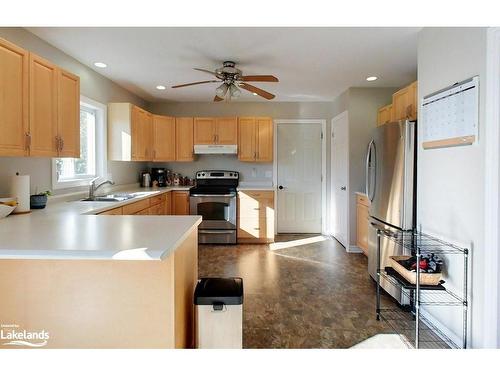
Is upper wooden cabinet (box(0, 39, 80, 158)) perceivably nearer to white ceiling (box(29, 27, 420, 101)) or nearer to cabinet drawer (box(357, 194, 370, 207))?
white ceiling (box(29, 27, 420, 101))

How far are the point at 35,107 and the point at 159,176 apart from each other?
3220 millimetres

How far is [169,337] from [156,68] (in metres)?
3.12

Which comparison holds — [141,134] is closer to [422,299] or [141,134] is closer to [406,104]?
[406,104]

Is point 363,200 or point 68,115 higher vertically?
point 68,115

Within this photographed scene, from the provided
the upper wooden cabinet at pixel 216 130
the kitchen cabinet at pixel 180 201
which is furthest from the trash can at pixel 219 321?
the upper wooden cabinet at pixel 216 130

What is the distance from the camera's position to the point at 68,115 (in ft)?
8.61

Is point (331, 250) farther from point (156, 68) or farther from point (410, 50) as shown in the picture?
point (156, 68)

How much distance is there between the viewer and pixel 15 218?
7.02ft

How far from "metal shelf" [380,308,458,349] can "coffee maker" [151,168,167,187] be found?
3933 mm

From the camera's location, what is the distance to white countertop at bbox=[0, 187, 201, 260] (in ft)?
4.23

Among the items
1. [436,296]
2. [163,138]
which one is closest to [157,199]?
[163,138]

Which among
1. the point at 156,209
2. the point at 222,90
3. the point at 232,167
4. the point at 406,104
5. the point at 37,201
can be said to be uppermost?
the point at 222,90
